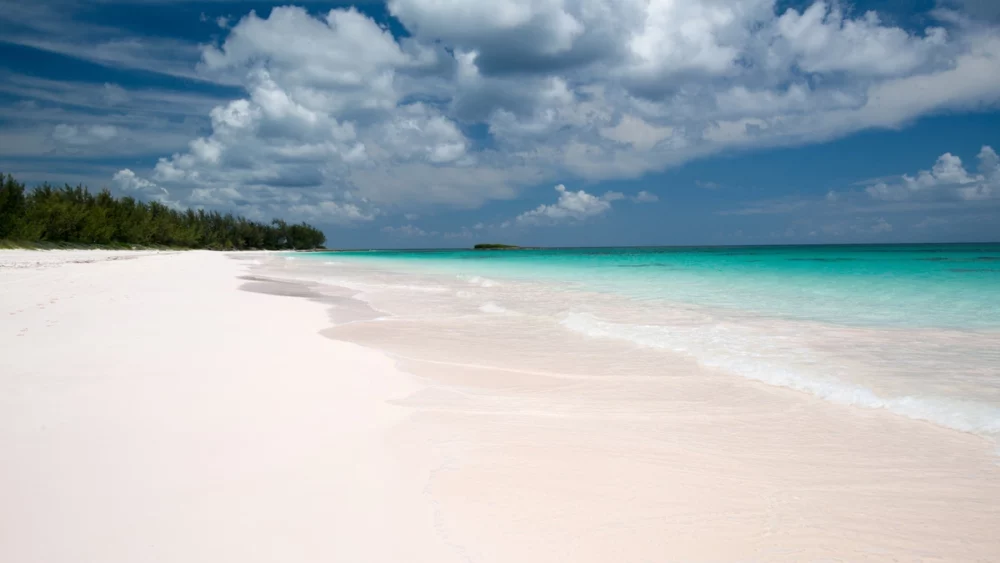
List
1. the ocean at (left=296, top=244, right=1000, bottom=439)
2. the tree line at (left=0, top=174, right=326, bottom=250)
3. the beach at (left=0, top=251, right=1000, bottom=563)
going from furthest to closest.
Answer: the tree line at (left=0, top=174, right=326, bottom=250)
the ocean at (left=296, top=244, right=1000, bottom=439)
the beach at (left=0, top=251, right=1000, bottom=563)

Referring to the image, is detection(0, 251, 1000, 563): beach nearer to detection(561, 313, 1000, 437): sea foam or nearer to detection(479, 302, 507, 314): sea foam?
detection(561, 313, 1000, 437): sea foam

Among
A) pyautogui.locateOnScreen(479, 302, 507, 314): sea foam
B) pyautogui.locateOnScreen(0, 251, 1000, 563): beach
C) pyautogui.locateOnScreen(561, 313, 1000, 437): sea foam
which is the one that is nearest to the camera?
pyautogui.locateOnScreen(0, 251, 1000, 563): beach

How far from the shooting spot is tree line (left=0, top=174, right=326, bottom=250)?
4375 centimetres

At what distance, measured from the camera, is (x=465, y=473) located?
3004mm

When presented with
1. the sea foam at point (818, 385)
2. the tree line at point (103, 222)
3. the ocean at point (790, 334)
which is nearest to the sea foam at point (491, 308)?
the ocean at point (790, 334)

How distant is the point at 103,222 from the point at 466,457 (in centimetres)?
6898

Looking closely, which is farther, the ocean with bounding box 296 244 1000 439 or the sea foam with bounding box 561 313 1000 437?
the ocean with bounding box 296 244 1000 439

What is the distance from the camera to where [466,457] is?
3248 mm

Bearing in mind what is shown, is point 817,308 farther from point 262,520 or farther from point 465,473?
point 262,520

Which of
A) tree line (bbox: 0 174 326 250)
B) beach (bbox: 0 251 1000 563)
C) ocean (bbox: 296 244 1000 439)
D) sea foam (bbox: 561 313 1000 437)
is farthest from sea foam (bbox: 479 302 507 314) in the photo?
tree line (bbox: 0 174 326 250)

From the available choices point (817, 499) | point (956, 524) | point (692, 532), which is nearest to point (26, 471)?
point (692, 532)

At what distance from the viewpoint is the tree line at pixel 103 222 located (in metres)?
43.8

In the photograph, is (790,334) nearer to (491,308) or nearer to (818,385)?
(818,385)

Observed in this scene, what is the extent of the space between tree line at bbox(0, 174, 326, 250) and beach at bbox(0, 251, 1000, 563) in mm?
49314
